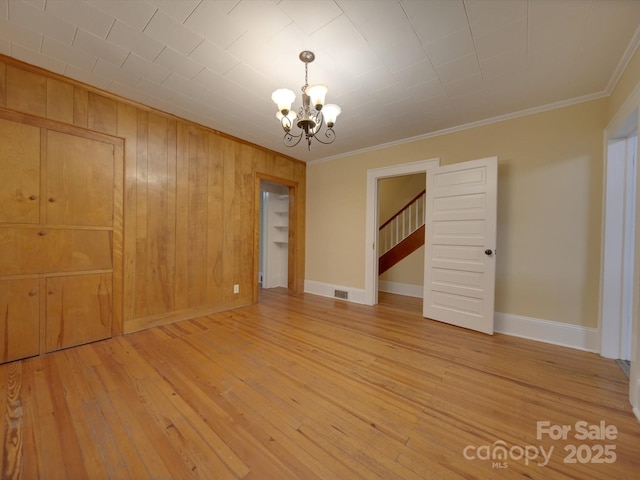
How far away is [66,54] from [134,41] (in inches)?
26.2

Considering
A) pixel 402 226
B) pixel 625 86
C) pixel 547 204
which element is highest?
Answer: pixel 625 86

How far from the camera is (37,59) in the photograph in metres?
1.98

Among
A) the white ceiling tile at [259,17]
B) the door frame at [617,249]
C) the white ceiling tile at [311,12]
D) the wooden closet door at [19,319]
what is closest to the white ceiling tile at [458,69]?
the white ceiling tile at [311,12]

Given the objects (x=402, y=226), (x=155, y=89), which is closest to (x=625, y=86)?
(x=402, y=226)

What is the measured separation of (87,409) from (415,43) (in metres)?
3.27

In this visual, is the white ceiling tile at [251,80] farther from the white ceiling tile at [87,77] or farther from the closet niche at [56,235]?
the closet niche at [56,235]

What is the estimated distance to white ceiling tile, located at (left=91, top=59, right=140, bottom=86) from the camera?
80.5 inches

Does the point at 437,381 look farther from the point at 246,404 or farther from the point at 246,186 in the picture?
the point at 246,186

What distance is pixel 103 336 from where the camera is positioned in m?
2.49

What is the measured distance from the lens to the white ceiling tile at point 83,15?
1498 millimetres

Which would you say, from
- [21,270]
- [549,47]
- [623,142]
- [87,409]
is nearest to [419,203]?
[623,142]

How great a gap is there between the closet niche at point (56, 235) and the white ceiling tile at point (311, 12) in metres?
2.26

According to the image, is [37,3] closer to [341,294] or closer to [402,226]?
[341,294]

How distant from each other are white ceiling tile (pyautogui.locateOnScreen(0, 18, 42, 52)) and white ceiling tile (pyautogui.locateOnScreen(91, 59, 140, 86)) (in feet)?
1.08
